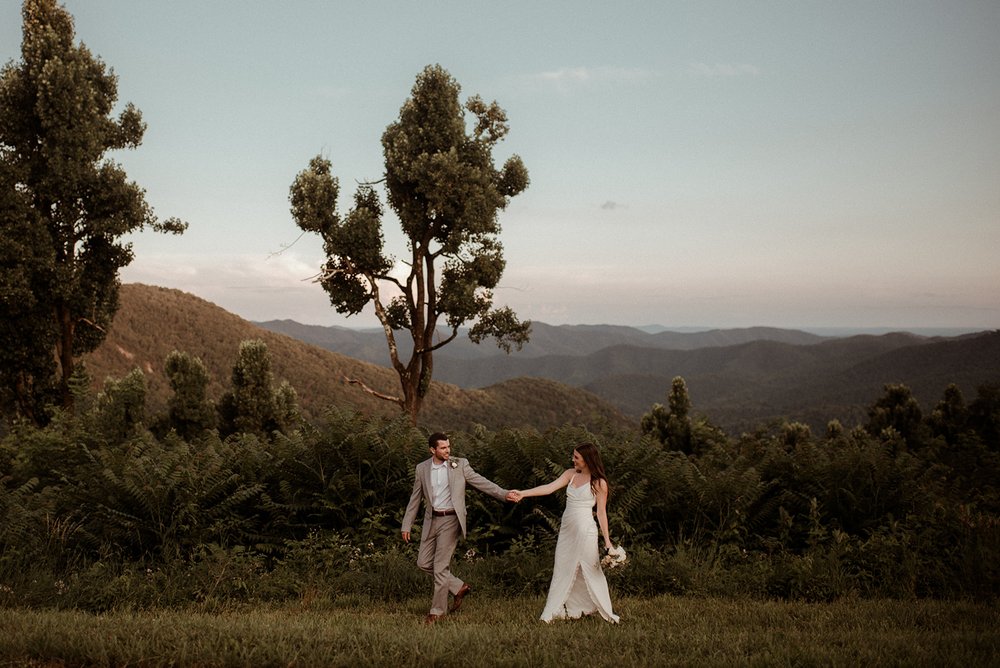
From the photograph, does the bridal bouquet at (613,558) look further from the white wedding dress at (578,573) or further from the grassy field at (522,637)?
the grassy field at (522,637)

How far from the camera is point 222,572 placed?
28.7 ft

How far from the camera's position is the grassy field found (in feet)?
20.1

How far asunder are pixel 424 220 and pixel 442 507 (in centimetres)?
1246

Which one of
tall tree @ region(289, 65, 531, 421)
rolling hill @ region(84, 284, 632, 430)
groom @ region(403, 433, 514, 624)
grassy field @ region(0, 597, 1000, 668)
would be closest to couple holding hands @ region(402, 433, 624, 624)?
groom @ region(403, 433, 514, 624)

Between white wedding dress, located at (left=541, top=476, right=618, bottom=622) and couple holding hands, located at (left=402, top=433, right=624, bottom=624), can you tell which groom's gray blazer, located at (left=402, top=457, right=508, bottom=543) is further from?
white wedding dress, located at (left=541, top=476, right=618, bottom=622)

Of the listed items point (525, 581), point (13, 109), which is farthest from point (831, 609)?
point (13, 109)

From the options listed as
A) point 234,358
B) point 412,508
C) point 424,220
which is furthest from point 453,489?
point 234,358

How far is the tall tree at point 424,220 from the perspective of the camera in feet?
62.8

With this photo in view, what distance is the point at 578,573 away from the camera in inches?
315

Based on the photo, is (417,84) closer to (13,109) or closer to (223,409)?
(13,109)

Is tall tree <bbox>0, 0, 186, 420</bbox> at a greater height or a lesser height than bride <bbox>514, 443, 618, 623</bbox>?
greater

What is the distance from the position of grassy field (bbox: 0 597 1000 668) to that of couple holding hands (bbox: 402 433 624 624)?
0.97 ft

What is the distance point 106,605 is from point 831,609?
839cm

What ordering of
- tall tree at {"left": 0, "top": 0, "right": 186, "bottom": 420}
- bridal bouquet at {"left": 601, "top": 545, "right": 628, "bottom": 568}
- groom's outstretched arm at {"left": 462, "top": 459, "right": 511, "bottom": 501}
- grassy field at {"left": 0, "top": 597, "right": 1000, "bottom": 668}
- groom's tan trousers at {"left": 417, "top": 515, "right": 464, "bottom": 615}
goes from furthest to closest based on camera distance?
tall tree at {"left": 0, "top": 0, "right": 186, "bottom": 420} → groom's outstretched arm at {"left": 462, "top": 459, "right": 511, "bottom": 501} → bridal bouquet at {"left": 601, "top": 545, "right": 628, "bottom": 568} → groom's tan trousers at {"left": 417, "top": 515, "right": 464, "bottom": 615} → grassy field at {"left": 0, "top": 597, "right": 1000, "bottom": 668}
